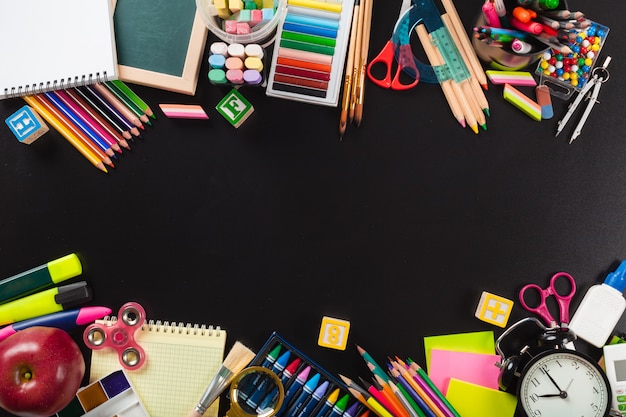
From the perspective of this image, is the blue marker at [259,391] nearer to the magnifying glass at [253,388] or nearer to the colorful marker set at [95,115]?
the magnifying glass at [253,388]

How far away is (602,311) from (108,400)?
37.4 inches

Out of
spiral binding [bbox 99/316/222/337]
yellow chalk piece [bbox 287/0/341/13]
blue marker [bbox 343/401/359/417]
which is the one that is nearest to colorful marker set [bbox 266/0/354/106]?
yellow chalk piece [bbox 287/0/341/13]

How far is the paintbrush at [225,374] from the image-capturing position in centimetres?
120

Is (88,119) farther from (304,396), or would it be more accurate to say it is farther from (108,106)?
(304,396)

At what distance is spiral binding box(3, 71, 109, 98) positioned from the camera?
1.22 meters

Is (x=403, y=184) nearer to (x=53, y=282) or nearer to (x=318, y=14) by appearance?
(x=318, y=14)

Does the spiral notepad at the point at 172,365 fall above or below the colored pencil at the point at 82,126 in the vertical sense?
below

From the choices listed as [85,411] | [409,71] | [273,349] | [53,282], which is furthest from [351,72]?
[85,411]

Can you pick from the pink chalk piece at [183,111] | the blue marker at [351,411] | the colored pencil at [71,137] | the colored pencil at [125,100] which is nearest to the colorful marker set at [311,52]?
the pink chalk piece at [183,111]

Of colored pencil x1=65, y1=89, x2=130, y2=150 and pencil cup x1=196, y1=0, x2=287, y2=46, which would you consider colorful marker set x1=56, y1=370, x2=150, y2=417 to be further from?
pencil cup x1=196, y1=0, x2=287, y2=46

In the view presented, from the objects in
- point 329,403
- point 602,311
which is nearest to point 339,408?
point 329,403

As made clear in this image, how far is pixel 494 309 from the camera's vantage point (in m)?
1.24

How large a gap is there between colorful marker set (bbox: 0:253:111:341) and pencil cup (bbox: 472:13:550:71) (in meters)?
0.87

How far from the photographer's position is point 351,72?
1245 mm
